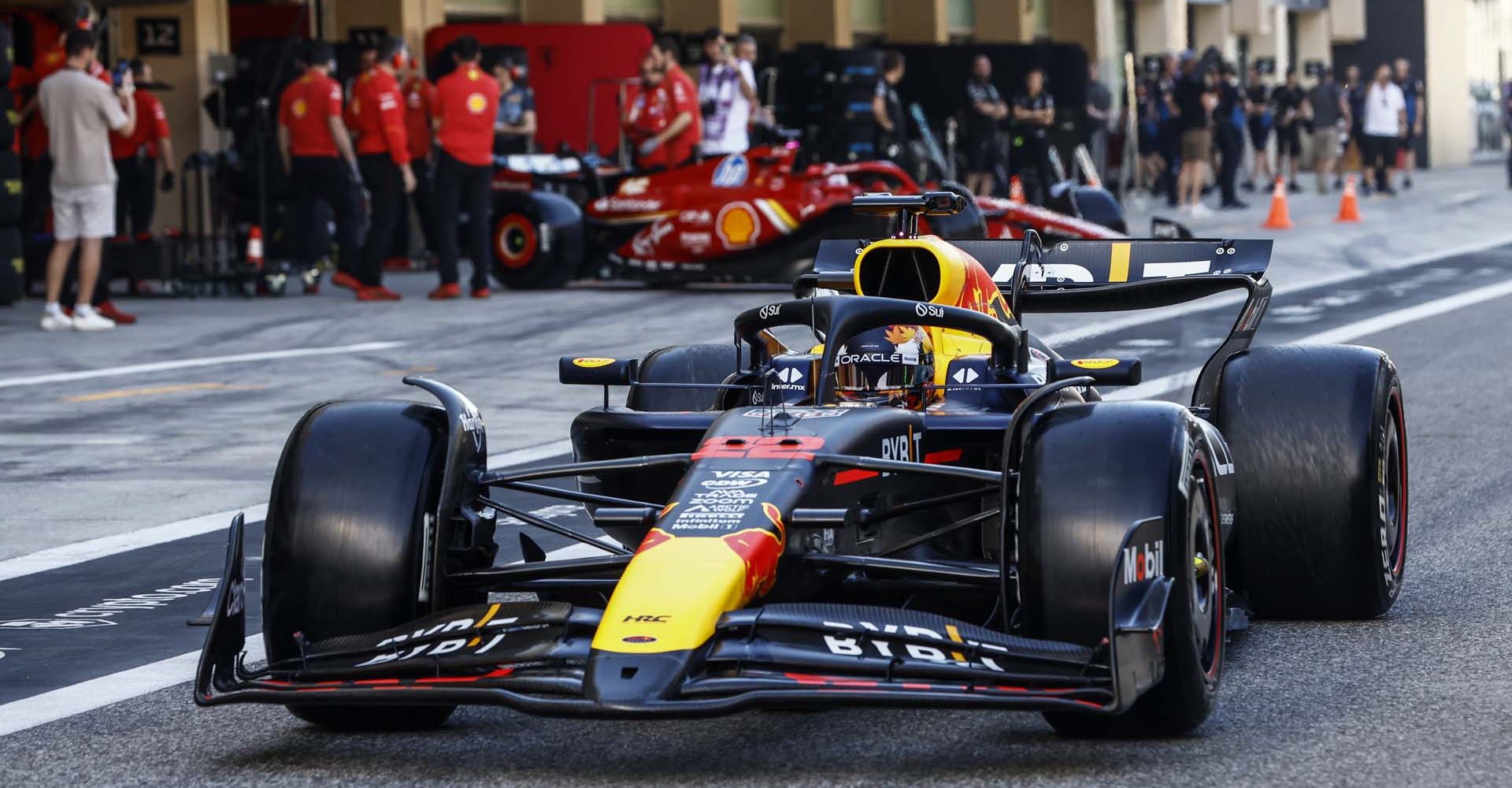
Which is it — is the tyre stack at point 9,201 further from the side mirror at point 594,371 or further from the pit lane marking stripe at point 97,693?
the pit lane marking stripe at point 97,693

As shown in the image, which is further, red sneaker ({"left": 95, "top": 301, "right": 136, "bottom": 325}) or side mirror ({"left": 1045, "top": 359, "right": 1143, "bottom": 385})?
red sneaker ({"left": 95, "top": 301, "right": 136, "bottom": 325})

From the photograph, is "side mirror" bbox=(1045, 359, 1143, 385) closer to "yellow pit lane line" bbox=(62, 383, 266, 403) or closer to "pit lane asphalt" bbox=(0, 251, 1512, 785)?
"pit lane asphalt" bbox=(0, 251, 1512, 785)

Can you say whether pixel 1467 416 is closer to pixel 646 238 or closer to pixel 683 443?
pixel 683 443

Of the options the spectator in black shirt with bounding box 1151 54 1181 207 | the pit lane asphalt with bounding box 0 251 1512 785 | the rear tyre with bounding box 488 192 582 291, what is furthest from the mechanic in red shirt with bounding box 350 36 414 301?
the spectator in black shirt with bounding box 1151 54 1181 207

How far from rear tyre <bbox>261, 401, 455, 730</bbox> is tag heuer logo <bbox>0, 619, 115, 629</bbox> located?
1.44 meters

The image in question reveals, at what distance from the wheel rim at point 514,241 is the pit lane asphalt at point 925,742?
40.6ft

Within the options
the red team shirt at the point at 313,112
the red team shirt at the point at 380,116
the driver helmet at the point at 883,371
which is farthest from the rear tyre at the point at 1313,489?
the red team shirt at the point at 313,112

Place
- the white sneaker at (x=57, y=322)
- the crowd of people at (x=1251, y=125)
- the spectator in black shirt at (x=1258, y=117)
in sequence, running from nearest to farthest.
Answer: the white sneaker at (x=57, y=322) < the crowd of people at (x=1251, y=125) < the spectator in black shirt at (x=1258, y=117)

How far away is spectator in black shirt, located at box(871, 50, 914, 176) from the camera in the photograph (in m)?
24.0

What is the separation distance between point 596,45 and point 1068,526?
20486 millimetres

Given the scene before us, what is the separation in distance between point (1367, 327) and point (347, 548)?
10.6m

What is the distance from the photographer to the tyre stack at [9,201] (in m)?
17.0

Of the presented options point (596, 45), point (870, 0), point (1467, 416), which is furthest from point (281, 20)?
point (1467, 416)

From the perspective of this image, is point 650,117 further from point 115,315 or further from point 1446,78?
point 1446,78
